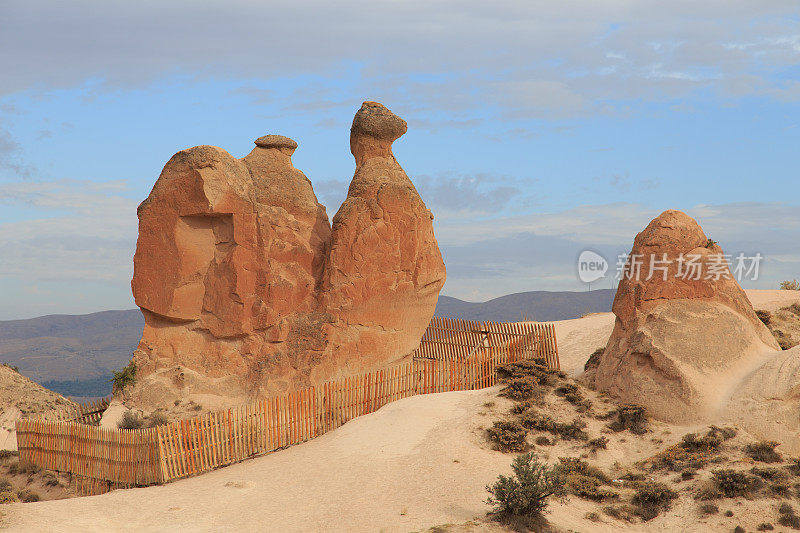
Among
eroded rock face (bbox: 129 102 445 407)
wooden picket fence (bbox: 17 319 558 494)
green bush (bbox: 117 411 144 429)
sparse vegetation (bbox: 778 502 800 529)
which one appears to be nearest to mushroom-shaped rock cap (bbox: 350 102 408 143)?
eroded rock face (bbox: 129 102 445 407)

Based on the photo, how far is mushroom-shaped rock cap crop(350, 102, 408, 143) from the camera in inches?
787

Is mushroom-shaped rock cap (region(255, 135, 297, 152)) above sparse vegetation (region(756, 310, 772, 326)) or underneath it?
above

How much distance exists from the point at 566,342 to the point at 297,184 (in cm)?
1142

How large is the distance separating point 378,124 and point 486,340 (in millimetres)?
7979

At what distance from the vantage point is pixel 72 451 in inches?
620

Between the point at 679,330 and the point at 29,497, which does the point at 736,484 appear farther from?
the point at 29,497

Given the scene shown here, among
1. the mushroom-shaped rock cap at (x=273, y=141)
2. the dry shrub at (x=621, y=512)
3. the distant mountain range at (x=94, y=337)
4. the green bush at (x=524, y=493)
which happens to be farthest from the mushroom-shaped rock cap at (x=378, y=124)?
the distant mountain range at (x=94, y=337)

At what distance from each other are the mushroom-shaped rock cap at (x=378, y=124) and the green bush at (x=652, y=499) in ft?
38.7

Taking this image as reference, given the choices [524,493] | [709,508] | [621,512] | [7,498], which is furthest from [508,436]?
[7,498]

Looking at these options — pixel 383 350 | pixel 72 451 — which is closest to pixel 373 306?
pixel 383 350

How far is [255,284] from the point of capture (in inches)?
739

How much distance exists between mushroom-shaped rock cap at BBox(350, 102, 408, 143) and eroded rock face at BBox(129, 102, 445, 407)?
1.42m

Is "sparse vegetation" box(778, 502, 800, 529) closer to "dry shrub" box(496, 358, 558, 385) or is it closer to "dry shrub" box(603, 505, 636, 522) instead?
"dry shrub" box(603, 505, 636, 522)

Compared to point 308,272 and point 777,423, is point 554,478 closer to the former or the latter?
point 777,423
